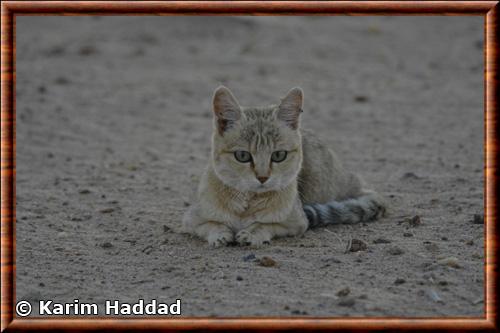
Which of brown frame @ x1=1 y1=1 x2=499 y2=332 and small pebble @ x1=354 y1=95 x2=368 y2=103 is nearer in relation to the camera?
brown frame @ x1=1 y1=1 x2=499 y2=332

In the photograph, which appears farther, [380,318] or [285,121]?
[285,121]

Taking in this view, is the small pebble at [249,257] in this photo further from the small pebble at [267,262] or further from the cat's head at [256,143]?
the cat's head at [256,143]

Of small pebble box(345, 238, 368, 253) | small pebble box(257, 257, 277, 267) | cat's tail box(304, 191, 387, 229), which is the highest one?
cat's tail box(304, 191, 387, 229)

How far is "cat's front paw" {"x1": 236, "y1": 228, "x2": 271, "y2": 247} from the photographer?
5715mm

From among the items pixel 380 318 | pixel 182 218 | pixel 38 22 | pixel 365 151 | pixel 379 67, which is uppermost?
pixel 38 22

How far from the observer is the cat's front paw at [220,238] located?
575cm

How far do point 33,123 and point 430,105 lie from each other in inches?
230

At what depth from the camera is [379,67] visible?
13.4 meters

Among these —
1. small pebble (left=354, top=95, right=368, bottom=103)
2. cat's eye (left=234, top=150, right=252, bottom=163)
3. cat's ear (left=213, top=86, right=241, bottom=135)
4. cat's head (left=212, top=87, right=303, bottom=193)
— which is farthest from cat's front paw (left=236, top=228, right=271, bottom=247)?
small pebble (left=354, top=95, right=368, bottom=103)

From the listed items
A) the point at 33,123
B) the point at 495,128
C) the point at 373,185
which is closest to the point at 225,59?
the point at 33,123

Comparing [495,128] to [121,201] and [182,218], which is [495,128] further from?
A: [121,201]

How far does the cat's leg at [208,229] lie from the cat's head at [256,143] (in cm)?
37

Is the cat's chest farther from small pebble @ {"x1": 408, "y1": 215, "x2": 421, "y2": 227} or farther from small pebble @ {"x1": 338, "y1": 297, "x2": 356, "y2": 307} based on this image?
small pebble @ {"x1": 338, "y1": 297, "x2": 356, "y2": 307}

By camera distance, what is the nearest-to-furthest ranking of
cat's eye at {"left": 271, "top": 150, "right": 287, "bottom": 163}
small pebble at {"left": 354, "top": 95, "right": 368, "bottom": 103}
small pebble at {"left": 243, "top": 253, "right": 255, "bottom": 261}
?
1. small pebble at {"left": 243, "top": 253, "right": 255, "bottom": 261}
2. cat's eye at {"left": 271, "top": 150, "right": 287, "bottom": 163}
3. small pebble at {"left": 354, "top": 95, "right": 368, "bottom": 103}
